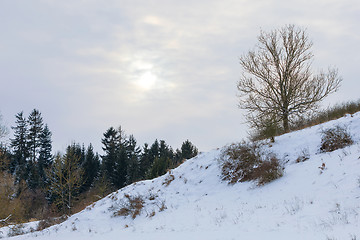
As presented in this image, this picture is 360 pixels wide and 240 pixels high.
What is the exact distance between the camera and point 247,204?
8.70 meters

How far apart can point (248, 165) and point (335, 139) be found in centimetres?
361

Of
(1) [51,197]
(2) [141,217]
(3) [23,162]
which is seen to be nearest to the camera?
(2) [141,217]

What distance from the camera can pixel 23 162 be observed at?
52.2 metres

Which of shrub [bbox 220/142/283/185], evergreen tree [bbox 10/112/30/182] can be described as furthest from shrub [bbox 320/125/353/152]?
evergreen tree [bbox 10/112/30/182]

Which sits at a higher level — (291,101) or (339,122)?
(291,101)

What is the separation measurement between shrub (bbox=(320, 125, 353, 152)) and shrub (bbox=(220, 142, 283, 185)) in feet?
6.37

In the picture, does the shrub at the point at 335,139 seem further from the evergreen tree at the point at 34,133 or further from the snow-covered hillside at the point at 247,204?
the evergreen tree at the point at 34,133

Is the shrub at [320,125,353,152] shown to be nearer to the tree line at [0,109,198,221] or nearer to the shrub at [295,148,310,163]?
the shrub at [295,148,310,163]

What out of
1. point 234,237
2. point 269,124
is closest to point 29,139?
point 269,124

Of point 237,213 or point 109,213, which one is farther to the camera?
point 109,213

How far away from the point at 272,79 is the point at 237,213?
1402cm

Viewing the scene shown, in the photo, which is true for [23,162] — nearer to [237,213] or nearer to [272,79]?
[272,79]

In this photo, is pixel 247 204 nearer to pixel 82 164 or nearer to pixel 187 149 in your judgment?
pixel 82 164

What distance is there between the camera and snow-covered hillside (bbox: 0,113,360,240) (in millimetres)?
5840
